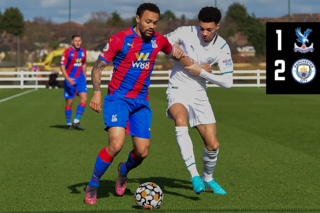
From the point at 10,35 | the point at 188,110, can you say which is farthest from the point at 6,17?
the point at 188,110

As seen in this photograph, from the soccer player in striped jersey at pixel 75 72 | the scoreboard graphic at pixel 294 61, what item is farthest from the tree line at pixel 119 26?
the soccer player in striped jersey at pixel 75 72

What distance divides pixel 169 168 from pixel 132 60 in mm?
2263

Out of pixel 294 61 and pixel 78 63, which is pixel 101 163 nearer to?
pixel 78 63

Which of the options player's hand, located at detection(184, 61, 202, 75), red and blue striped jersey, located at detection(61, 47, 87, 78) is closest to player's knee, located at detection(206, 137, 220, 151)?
player's hand, located at detection(184, 61, 202, 75)

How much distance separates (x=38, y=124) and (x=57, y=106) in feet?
17.4

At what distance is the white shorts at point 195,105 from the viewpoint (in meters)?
5.20

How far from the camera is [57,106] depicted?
1691cm

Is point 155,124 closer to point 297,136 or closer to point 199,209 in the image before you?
point 297,136

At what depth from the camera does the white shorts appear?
5.20 meters

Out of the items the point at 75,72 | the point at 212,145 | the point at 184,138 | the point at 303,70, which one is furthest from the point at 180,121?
the point at 303,70

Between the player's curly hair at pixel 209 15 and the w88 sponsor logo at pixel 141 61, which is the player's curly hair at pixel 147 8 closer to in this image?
the w88 sponsor logo at pixel 141 61

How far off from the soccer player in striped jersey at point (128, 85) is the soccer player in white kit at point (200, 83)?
0.47 meters

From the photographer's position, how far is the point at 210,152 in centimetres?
513

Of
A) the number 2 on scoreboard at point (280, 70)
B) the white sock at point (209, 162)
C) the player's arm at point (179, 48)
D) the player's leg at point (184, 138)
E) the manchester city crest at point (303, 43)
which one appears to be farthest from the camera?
the manchester city crest at point (303, 43)
